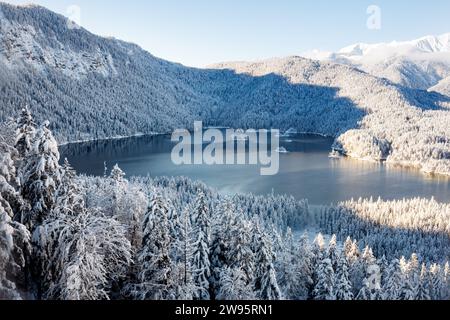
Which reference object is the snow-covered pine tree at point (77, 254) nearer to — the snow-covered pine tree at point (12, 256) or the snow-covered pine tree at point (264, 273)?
the snow-covered pine tree at point (12, 256)

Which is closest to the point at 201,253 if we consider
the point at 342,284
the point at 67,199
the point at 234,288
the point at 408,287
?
the point at 234,288

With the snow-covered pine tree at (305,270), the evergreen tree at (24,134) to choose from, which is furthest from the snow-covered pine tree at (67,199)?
the snow-covered pine tree at (305,270)

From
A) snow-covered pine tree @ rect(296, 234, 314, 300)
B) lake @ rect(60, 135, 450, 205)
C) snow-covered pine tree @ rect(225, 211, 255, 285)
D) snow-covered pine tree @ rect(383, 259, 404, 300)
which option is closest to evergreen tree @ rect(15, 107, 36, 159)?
snow-covered pine tree @ rect(225, 211, 255, 285)

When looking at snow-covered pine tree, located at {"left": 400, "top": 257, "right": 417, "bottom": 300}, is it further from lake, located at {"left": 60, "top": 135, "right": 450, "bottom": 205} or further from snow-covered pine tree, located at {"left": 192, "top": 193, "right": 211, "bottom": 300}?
lake, located at {"left": 60, "top": 135, "right": 450, "bottom": 205}

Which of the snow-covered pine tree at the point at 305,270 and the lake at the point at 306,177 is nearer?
the snow-covered pine tree at the point at 305,270

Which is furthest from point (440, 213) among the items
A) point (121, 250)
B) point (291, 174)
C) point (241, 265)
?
point (121, 250)
